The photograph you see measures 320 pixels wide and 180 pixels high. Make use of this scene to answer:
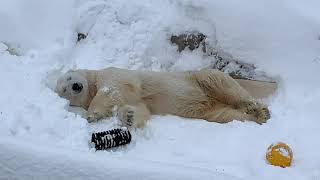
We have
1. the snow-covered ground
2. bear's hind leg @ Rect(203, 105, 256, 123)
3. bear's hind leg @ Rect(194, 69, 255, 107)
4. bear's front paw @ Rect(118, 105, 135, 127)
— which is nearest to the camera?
the snow-covered ground

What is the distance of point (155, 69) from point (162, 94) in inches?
15.9

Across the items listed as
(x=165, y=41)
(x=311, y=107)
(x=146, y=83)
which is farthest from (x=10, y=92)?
(x=311, y=107)

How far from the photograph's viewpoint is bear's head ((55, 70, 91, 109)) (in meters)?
3.92

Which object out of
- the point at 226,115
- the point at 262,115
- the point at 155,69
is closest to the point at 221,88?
the point at 226,115

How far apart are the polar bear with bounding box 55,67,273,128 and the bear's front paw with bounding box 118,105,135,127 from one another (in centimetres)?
2

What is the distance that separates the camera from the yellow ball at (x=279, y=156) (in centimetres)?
308

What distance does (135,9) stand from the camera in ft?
15.3

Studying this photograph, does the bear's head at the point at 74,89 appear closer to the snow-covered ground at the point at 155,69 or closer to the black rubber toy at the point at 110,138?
the snow-covered ground at the point at 155,69

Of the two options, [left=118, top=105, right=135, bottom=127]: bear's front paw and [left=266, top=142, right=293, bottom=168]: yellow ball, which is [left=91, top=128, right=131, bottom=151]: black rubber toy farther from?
[left=266, top=142, right=293, bottom=168]: yellow ball

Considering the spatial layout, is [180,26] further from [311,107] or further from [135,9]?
[311,107]

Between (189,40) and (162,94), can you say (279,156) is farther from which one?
(189,40)

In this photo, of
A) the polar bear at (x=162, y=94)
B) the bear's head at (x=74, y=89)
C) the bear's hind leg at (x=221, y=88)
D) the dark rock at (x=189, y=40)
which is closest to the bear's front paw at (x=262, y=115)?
the polar bear at (x=162, y=94)

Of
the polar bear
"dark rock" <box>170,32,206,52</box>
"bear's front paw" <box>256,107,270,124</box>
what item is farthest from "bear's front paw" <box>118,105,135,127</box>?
"dark rock" <box>170,32,206,52</box>

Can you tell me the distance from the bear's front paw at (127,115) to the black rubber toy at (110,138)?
0.12 metres
